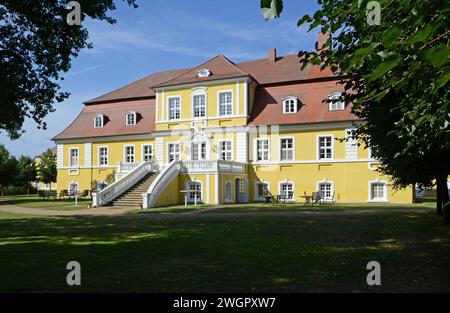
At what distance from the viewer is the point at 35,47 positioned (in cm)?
1709

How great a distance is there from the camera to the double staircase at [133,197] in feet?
89.9

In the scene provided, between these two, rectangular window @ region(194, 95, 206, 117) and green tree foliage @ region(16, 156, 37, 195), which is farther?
green tree foliage @ region(16, 156, 37, 195)

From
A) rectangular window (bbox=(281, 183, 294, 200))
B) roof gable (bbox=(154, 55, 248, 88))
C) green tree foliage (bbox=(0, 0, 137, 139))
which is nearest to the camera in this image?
green tree foliage (bbox=(0, 0, 137, 139))

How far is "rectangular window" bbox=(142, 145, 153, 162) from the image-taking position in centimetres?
3684

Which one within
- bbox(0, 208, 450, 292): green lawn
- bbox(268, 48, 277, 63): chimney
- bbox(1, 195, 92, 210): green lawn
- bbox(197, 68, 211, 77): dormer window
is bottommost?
bbox(1, 195, 92, 210): green lawn

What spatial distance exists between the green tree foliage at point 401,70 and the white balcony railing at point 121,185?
58.7 feet

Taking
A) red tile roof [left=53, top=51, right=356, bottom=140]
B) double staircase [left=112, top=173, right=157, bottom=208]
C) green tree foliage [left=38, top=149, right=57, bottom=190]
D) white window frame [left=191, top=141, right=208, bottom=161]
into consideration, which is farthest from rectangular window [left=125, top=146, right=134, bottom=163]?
green tree foliage [left=38, top=149, right=57, bottom=190]

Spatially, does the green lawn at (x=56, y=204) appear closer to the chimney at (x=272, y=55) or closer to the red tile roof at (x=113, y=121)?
the red tile roof at (x=113, y=121)

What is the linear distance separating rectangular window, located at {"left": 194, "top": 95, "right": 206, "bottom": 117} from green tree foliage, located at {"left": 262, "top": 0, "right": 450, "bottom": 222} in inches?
799

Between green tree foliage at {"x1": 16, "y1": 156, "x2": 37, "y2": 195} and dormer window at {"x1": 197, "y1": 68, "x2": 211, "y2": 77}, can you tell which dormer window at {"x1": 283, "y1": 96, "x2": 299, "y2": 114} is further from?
green tree foliage at {"x1": 16, "y1": 156, "x2": 37, "y2": 195}

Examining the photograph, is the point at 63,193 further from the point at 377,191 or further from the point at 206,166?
the point at 377,191

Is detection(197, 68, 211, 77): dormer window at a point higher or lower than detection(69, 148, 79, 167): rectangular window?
higher

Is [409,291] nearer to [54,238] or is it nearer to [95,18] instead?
[54,238]

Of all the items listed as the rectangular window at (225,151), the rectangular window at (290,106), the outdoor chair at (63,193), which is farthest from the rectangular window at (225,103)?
the outdoor chair at (63,193)
